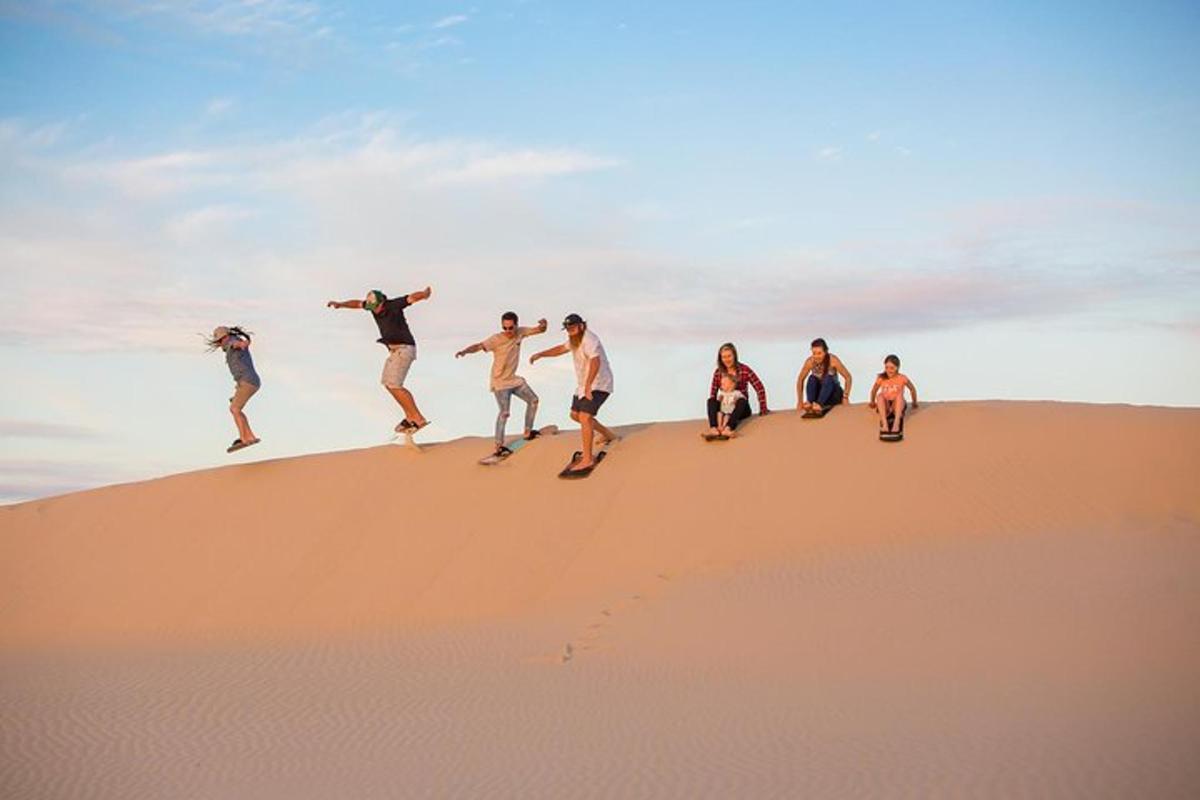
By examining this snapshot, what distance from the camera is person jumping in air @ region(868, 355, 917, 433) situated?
1427cm

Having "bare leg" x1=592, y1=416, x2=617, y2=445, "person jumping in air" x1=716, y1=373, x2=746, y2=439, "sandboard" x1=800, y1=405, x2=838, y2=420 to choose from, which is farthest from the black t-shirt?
"sandboard" x1=800, y1=405, x2=838, y2=420

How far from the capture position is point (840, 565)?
40.1 feet

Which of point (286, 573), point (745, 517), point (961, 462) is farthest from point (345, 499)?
point (961, 462)

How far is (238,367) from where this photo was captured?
1481 cm

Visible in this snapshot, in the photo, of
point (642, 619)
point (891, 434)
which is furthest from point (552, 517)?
point (891, 434)

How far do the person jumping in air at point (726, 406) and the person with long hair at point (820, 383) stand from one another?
3.04 ft

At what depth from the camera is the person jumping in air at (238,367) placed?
48.6ft

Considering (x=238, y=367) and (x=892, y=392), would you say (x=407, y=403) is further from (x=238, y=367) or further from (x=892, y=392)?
(x=892, y=392)

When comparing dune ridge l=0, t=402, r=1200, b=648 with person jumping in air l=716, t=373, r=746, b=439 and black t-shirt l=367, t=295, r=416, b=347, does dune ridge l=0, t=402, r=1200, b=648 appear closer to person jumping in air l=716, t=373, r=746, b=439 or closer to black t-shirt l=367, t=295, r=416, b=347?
person jumping in air l=716, t=373, r=746, b=439

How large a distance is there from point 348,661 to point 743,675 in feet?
13.3

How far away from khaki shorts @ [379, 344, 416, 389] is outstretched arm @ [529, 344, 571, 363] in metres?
1.53

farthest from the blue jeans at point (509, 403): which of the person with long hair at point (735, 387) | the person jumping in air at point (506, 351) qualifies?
the person with long hair at point (735, 387)

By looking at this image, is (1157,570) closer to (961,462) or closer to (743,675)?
(961,462)

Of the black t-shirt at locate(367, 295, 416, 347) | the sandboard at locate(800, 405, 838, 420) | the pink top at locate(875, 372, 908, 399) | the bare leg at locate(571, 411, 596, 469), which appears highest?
the black t-shirt at locate(367, 295, 416, 347)
